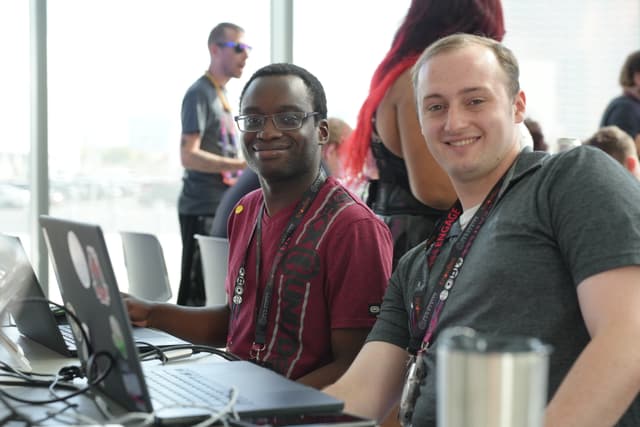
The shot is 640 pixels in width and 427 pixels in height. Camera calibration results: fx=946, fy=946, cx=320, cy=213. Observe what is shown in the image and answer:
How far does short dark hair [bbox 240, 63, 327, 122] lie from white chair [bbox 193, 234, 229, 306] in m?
0.71

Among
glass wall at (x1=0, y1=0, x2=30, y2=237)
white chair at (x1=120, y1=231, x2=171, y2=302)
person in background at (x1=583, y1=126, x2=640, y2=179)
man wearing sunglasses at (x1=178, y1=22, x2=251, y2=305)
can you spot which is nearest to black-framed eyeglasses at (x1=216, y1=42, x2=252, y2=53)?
man wearing sunglasses at (x1=178, y1=22, x2=251, y2=305)

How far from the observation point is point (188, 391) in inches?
51.7

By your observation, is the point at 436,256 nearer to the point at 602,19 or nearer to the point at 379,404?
the point at 379,404

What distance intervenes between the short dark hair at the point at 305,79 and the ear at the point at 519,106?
0.57m

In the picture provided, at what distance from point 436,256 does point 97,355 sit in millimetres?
644

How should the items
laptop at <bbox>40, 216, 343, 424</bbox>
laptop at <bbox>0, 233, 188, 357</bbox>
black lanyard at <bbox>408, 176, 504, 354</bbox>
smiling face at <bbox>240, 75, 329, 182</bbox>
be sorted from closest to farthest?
laptop at <bbox>40, 216, 343, 424</bbox>
black lanyard at <bbox>408, 176, 504, 354</bbox>
laptop at <bbox>0, 233, 188, 357</bbox>
smiling face at <bbox>240, 75, 329, 182</bbox>

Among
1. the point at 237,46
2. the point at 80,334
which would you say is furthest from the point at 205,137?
the point at 80,334

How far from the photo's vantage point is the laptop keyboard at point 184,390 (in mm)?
1240

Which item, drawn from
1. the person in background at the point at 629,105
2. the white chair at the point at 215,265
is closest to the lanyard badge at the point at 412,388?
the white chair at the point at 215,265

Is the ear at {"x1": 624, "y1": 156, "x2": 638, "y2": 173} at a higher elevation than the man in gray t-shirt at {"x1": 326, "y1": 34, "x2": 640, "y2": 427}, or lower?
lower

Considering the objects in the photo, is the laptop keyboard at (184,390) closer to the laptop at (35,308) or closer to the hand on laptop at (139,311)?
the laptop at (35,308)

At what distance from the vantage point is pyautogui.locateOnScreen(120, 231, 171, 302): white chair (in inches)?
130

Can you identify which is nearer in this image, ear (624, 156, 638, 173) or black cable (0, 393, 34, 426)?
black cable (0, 393, 34, 426)

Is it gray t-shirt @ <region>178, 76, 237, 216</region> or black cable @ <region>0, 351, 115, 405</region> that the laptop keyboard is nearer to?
black cable @ <region>0, 351, 115, 405</region>
